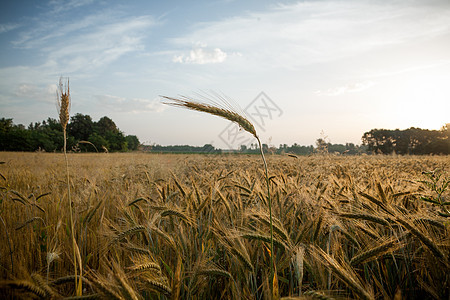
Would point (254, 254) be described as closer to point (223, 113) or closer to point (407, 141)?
point (223, 113)

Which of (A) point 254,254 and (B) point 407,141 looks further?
(B) point 407,141

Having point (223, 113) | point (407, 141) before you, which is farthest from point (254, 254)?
point (407, 141)

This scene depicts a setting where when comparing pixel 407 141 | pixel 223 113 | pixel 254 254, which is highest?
pixel 407 141

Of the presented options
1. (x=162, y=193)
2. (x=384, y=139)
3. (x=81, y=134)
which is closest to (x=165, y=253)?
A: (x=162, y=193)

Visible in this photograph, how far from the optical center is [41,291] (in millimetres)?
923

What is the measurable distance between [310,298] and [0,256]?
2467mm

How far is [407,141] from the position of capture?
4831cm

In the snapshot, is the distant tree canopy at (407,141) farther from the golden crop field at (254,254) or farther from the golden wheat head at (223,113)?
the golden wheat head at (223,113)

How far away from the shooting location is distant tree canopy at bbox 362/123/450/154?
39.6 metres

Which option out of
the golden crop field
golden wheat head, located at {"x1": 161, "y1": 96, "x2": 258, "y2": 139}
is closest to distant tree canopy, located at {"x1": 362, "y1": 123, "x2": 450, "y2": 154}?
the golden crop field

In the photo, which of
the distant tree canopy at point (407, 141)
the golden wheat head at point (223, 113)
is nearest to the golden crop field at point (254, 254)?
the golden wheat head at point (223, 113)

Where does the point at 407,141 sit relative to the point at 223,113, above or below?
above

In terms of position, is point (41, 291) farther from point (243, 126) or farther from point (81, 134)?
point (81, 134)

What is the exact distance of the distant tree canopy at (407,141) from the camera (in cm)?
3964
